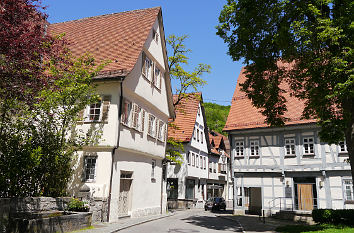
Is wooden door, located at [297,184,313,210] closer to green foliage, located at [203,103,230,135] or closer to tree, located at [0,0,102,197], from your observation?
tree, located at [0,0,102,197]

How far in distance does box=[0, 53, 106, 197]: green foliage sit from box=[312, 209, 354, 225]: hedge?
43.8ft

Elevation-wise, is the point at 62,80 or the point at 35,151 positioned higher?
the point at 62,80

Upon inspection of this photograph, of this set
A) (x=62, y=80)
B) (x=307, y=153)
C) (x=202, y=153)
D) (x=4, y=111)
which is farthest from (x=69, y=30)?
(x=202, y=153)

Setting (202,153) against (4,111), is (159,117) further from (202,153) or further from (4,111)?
(202,153)

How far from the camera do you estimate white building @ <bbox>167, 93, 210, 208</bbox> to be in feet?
106

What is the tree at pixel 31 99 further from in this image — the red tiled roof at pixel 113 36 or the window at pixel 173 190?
the window at pixel 173 190

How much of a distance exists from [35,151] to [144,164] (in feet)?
29.7

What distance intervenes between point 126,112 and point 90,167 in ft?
11.3

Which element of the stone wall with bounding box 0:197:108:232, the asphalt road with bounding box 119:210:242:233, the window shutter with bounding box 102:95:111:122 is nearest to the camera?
the stone wall with bounding box 0:197:108:232

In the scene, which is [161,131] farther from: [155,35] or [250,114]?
[250,114]

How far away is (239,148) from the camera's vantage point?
83.5 ft

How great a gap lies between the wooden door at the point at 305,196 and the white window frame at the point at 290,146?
2.51m

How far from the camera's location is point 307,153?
74.6 feet

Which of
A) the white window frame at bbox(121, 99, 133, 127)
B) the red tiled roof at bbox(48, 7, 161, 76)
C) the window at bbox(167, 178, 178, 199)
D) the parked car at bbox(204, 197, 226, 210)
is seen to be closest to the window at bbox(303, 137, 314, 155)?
the parked car at bbox(204, 197, 226, 210)
